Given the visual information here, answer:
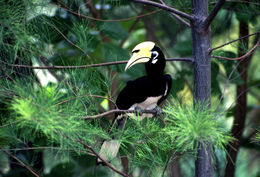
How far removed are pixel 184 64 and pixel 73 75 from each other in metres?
1.01

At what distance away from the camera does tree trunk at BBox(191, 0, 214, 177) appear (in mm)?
829

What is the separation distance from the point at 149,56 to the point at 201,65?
210 millimetres

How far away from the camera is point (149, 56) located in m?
1.01

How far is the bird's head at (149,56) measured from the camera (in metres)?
0.99

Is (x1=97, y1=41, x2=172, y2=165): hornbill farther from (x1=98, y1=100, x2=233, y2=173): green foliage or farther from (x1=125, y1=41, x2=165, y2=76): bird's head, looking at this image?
(x1=98, y1=100, x2=233, y2=173): green foliage

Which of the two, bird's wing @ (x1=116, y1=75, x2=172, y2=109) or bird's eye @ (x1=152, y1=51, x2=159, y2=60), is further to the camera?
bird's wing @ (x1=116, y1=75, x2=172, y2=109)

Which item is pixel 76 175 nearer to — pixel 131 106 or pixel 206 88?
pixel 131 106

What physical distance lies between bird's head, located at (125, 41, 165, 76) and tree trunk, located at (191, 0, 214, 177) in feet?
0.60

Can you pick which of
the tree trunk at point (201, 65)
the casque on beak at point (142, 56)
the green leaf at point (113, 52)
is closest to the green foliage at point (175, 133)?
the tree trunk at point (201, 65)

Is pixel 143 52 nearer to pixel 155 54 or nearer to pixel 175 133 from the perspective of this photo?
pixel 155 54

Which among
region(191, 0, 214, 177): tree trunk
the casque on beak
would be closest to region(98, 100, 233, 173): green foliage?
region(191, 0, 214, 177): tree trunk

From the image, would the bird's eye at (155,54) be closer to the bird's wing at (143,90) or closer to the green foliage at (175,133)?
the bird's wing at (143,90)

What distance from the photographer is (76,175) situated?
1.34m

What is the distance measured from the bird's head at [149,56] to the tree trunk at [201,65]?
0.18 m
